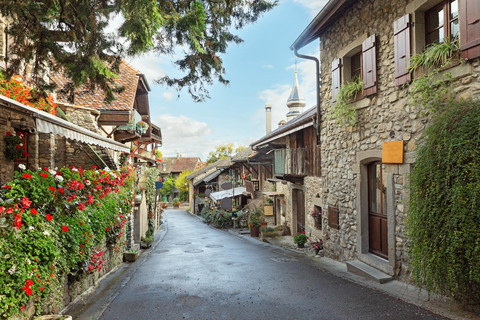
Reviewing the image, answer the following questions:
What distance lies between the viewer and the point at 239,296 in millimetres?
5773

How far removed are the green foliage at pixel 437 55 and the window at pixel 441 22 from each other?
240 millimetres

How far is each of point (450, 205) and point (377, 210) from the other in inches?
119

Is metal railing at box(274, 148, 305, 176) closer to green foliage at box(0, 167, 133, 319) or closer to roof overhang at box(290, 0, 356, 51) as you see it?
roof overhang at box(290, 0, 356, 51)

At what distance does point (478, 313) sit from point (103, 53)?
6.89m

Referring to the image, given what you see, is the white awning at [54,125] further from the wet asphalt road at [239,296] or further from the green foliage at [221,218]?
the green foliage at [221,218]

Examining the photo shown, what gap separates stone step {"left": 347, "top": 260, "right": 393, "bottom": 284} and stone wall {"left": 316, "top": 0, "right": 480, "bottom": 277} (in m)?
0.18

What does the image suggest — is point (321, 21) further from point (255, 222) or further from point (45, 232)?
point (255, 222)

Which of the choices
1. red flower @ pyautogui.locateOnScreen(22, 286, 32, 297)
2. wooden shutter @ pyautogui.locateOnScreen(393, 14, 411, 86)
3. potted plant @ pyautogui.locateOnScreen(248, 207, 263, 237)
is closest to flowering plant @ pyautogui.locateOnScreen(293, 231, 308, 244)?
potted plant @ pyautogui.locateOnScreen(248, 207, 263, 237)

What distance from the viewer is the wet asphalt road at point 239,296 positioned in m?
4.89

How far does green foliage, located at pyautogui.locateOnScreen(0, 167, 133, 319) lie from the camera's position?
339 cm

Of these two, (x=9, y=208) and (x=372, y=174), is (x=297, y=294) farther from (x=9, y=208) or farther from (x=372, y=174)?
(x=9, y=208)

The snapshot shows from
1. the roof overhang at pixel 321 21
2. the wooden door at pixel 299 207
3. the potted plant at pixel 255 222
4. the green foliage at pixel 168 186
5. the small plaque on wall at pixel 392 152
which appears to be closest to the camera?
the small plaque on wall at pixel 392 152

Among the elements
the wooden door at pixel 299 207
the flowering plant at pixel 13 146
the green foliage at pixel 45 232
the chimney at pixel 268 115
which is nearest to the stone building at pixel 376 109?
the wooden door at pixel 299 207

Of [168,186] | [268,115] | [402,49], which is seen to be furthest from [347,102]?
[168,186]
